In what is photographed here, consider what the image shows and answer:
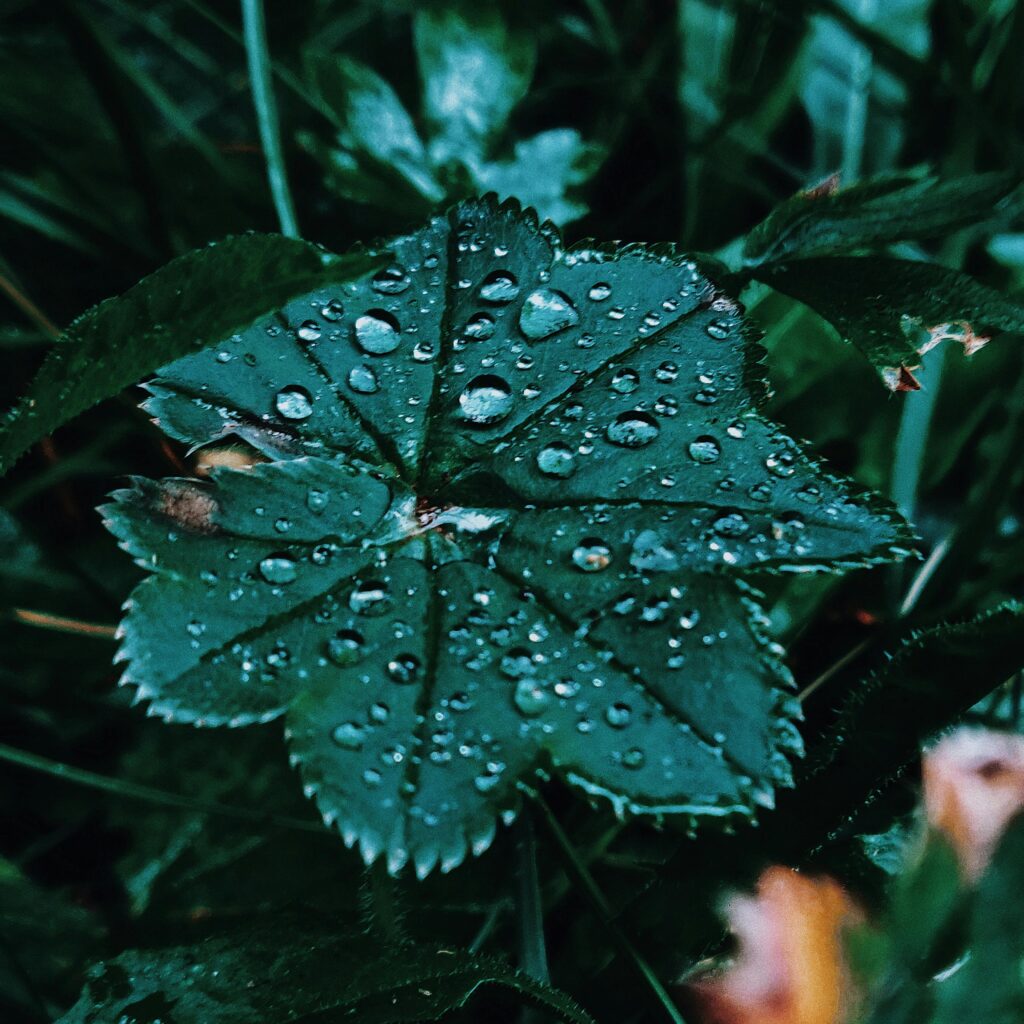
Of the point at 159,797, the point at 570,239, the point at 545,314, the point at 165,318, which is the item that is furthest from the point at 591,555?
the point at 570,239

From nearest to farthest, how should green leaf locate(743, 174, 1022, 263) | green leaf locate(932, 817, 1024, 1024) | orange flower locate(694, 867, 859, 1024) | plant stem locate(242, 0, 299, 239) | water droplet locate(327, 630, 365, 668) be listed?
green leaf locate(932, 817, 1024, 1024)
orange flower locate(694, 867, 859, 1024)
water droplet locate(327, 630, 365, 668)
green leaf locate(743, 174, 1022, 263)
plant stem locate(242, 0, 299, 239)

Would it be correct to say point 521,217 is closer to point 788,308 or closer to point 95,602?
point 788,308

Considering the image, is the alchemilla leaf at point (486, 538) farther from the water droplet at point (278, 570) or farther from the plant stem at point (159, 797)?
the plant stem at point (159, 797)

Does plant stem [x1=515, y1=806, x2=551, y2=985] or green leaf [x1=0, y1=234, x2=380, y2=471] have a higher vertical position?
green leaf [x1=0, y1=234, x2=380, y2=471]

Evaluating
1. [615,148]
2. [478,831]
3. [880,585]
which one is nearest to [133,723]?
[478,831]

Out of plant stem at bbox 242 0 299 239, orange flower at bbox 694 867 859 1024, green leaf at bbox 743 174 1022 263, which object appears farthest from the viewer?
plant stem at bbox 242 0 299 239

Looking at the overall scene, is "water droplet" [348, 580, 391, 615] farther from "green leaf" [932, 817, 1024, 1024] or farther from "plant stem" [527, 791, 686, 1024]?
"green leaf" [932, 817, 1024, 1024]

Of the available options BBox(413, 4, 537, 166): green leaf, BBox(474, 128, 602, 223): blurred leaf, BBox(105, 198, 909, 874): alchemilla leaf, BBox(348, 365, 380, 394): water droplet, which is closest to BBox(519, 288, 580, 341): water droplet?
BBox(105, 198, 909, 874): alchemilla leaf

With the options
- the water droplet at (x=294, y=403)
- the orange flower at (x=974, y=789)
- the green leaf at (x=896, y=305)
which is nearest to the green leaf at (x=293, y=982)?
the orange flower at (x=974, y=789)
